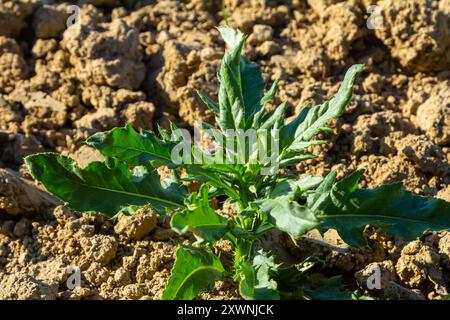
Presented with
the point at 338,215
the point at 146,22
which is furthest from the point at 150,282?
the point at 146,22

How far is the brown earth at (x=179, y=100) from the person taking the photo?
3023mm

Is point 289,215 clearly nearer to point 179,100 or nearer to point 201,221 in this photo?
point 201,221

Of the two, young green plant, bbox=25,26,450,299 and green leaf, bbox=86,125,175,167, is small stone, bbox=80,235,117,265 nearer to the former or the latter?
young green plant, bbox=25,26,450,299

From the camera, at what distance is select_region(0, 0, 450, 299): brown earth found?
3.02 m

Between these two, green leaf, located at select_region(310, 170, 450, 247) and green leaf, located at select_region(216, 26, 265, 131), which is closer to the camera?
green leaf, located at select_region(310, 170, 450, 247)

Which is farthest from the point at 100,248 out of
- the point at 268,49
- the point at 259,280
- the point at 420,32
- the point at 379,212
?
the point at 420,32

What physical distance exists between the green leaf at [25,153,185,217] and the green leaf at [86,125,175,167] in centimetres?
6

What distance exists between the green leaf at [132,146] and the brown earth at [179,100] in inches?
17.5

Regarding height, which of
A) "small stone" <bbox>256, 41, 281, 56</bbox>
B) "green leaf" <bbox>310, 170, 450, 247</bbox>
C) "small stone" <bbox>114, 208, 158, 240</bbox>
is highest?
"small stone" <bbox>256, 41, 281, 56</bbox>

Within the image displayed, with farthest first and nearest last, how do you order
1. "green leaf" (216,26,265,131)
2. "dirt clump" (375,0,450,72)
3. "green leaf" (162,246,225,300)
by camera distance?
1. "dirt clump" (375,0,450,72)
2. "green leaf" (216,26,265,131)
3. "green leaf" (162,246,225,300)

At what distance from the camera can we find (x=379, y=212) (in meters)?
2.67

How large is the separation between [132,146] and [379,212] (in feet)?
3.11

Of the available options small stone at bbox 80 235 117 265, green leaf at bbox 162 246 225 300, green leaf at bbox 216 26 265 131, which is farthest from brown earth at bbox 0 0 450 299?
green leaf at bbox 216 26 265 131

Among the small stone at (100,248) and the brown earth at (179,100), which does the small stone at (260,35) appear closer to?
the brown earth at (179,100)
